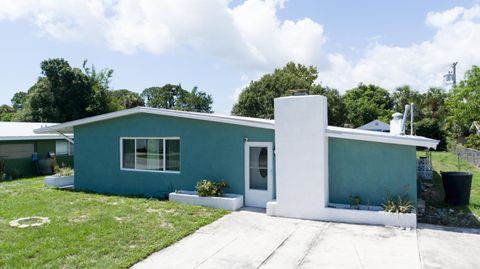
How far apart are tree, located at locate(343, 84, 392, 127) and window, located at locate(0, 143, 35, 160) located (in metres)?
33.6

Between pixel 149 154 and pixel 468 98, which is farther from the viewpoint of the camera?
pixel 468 98

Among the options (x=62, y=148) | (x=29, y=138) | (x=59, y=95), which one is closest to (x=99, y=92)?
(x=59, y=95)

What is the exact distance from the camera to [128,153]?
483 inches

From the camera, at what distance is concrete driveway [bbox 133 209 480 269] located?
592cm

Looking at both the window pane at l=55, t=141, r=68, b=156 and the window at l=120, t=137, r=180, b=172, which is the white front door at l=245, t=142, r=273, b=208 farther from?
the window pane at l=55, t=141, r=68, b=156

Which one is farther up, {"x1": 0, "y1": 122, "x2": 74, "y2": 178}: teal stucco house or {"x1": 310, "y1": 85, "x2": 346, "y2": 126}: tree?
{"x1": 310, "y1": 85, "x2": 346, "y2": 126}: tree

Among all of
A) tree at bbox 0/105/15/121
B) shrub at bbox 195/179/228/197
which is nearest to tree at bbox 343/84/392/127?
shrub at bbox 195/179/228/197

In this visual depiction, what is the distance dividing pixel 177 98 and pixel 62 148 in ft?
138

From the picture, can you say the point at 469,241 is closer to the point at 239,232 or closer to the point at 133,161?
the point at 239,232

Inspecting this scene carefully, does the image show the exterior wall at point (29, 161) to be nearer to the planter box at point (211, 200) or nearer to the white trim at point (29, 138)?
the white trim at point (29, 138)

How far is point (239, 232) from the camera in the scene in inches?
305

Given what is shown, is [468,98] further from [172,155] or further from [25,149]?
[25,149]

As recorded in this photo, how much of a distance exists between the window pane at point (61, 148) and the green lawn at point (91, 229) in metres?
7.85

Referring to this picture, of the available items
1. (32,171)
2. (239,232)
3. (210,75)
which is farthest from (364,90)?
(239,232)
